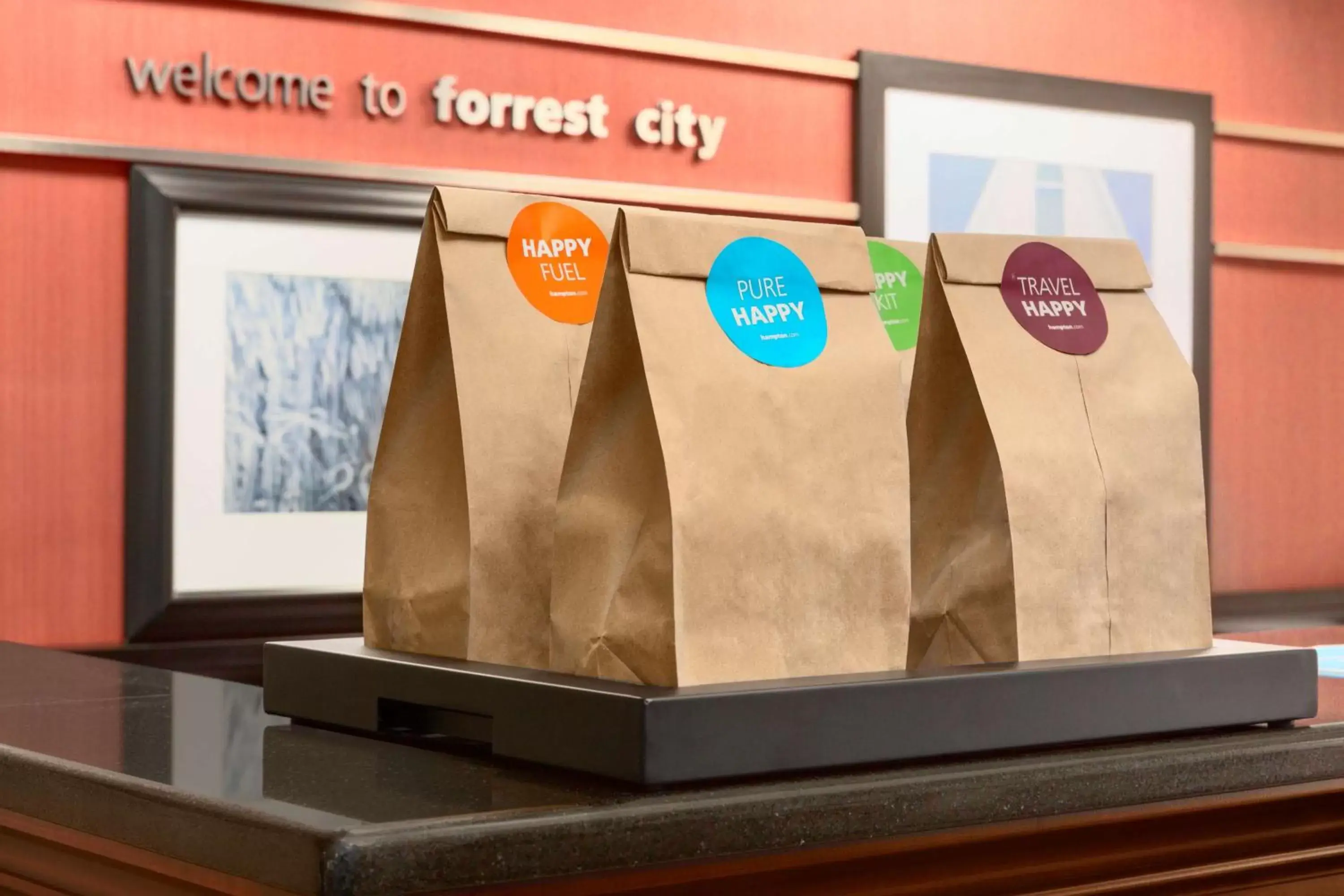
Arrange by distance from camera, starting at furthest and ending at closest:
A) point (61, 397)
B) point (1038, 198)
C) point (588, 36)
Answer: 1. point (1038, 198)
2. point (588, 36)
3. point (61, 397)

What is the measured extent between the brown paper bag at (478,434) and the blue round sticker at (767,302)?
0.35 feet

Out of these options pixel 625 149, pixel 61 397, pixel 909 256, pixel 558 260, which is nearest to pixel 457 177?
pixel 625 149

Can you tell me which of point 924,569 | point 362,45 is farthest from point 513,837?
point 362,45

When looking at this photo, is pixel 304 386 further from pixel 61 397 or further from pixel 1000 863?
pixel 1000 863

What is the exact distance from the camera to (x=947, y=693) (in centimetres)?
63

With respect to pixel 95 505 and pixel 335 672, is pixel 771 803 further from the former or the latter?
pixel 95 505

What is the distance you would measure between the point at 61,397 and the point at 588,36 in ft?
3.52

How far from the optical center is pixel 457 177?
2562 mm

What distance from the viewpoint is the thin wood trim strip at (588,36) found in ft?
8.16

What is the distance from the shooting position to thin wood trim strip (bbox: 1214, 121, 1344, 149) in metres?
3.40

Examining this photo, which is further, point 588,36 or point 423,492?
point 588,36

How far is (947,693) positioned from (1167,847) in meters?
0.16

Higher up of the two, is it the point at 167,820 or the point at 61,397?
the point at 61,397

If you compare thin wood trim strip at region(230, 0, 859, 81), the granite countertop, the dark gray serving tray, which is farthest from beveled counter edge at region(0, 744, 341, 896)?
thin wood trim strip at region(230, 0, 859, 81)
